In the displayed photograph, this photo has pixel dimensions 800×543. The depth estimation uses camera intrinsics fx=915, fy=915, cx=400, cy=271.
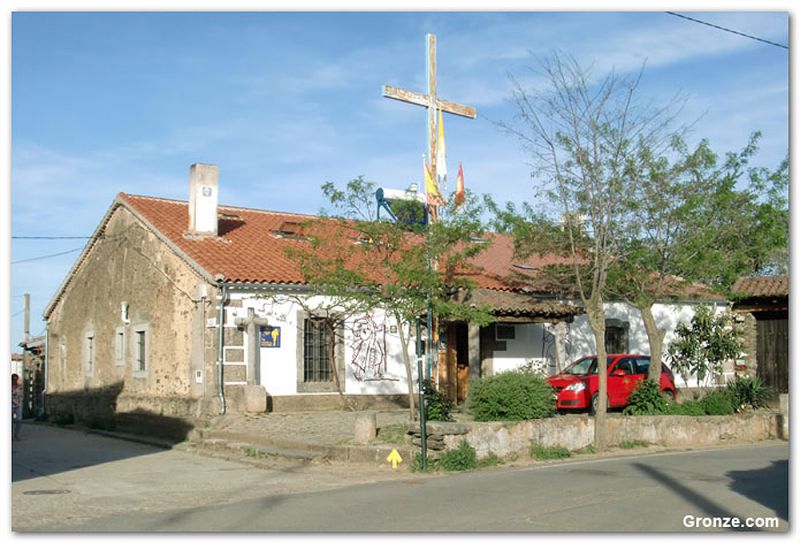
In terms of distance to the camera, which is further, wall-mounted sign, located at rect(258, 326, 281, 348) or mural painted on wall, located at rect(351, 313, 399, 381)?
mural painted on wall, located at rect(351, 313, 399, 381)

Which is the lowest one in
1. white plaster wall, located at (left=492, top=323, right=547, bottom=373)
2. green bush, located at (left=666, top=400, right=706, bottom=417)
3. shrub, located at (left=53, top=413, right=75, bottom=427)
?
shrub, located at (left=53, top=413, right=75, bottom=427)

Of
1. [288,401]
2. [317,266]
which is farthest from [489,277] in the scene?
[317,266]

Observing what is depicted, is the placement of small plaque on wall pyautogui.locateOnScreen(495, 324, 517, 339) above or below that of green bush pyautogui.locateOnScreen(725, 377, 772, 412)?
above

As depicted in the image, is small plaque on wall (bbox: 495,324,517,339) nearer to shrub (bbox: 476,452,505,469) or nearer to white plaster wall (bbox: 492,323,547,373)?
white plaster wall (bbox: 492,323,547,373)

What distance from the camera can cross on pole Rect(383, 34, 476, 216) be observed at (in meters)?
18.8

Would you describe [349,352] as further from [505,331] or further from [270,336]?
[505,331]

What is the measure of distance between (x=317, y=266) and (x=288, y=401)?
4.93 meters

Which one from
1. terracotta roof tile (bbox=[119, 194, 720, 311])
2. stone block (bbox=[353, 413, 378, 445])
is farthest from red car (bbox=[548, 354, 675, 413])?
stone block (bbox=[353, 413, 378, 445])

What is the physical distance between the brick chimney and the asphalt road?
8.80 meters

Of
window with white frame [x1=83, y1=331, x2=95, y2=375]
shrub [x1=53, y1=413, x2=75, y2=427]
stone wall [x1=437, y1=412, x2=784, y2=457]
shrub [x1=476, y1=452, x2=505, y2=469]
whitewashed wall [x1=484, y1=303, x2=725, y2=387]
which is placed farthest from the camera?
window with white frame [x1=83, y1=331, x2=95, y2=375]

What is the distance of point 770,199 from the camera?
20.4 metres

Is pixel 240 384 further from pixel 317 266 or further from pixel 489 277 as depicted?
pixel 489 277

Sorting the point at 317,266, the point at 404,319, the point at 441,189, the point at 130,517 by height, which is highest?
the point at 441,189

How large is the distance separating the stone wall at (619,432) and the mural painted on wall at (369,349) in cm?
705
